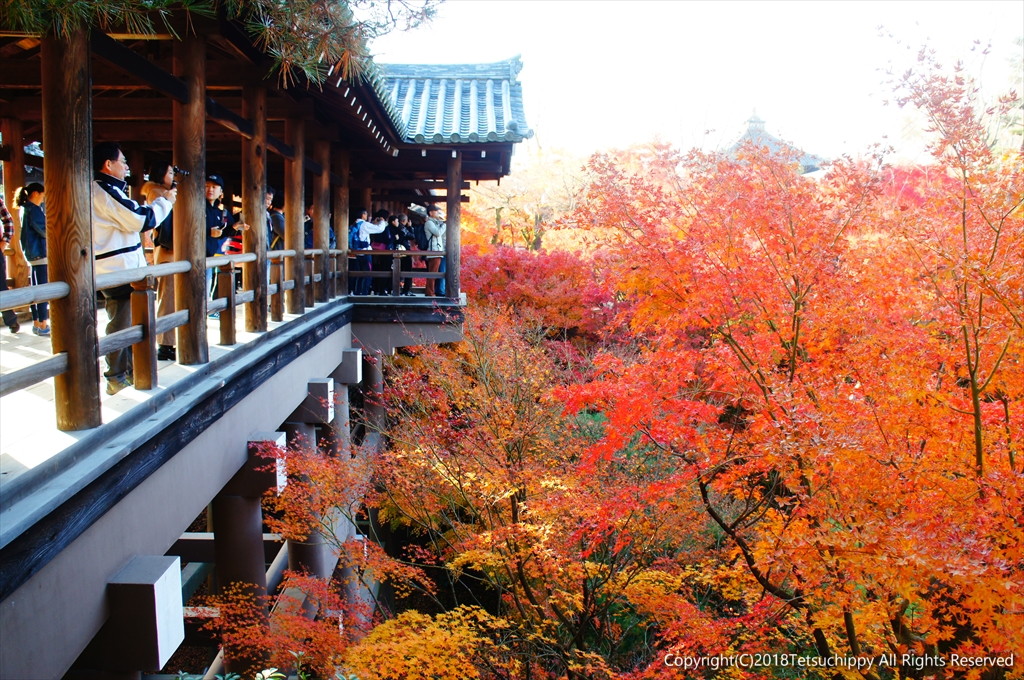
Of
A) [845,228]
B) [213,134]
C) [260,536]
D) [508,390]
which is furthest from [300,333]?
[213,134]

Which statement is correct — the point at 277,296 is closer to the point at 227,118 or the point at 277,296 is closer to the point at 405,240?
the point at 227,118

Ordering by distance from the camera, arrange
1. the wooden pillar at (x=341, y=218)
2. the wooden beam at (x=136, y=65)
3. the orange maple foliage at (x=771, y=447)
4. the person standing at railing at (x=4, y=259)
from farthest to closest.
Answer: the wooden pillar at (x=341, y=218), the person standing at railing at (x=4, y=259), the orange maple foliage at (x=771, y=447), the wooden beam at (x=136, y=65)

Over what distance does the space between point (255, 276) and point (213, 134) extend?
717cm

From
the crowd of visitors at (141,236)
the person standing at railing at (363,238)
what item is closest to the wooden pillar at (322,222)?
the crowd of visitors at (141,236)

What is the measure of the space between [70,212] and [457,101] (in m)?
10.7

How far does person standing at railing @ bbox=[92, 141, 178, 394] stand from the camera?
4.69m

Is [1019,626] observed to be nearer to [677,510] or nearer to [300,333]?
Answer: [677,510]

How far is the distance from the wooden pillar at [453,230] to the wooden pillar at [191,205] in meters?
7.12

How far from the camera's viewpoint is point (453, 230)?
1273cm

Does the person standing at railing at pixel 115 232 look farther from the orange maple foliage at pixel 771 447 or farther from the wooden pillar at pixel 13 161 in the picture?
the wooden pillar at pixel 13 161

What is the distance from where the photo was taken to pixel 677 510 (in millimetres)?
10172

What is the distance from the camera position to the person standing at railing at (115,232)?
4691mm

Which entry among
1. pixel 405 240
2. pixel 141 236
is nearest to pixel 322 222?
pixel 405 240

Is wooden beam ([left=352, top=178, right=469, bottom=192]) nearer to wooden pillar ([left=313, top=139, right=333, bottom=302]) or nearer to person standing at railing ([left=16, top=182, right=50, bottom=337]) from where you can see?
wooden pillar ([left=313, top=139, right=333, bottom=302])
